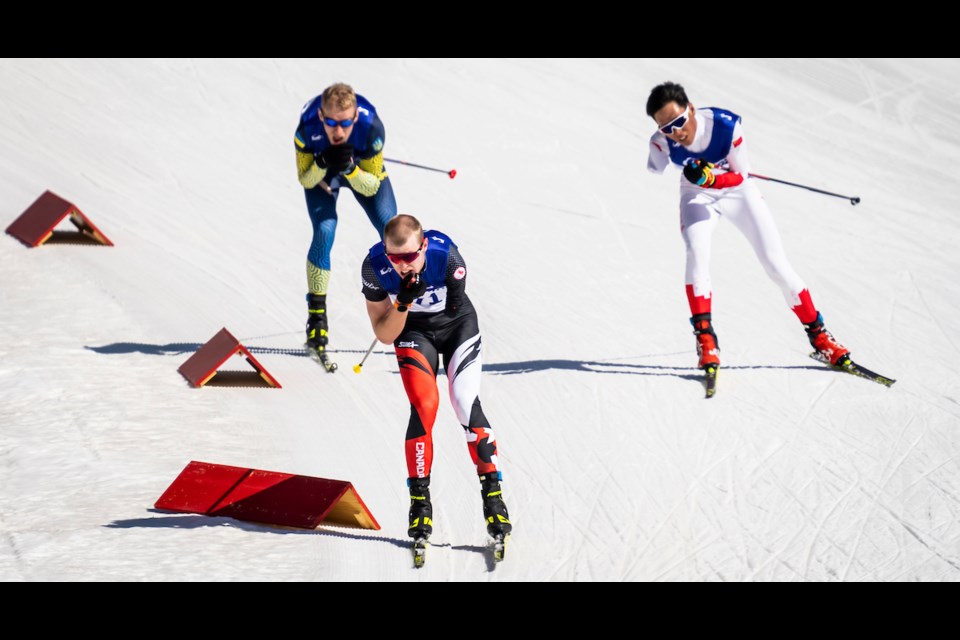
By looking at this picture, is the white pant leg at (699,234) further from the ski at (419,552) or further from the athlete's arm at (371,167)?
the ski at (419,552)

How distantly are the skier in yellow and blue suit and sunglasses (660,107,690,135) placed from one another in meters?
1.99

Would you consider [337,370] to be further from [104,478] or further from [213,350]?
[104,478]

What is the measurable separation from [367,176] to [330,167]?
12.2 inches

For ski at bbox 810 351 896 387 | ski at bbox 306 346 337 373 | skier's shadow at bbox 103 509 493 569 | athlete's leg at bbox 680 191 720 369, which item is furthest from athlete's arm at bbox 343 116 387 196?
ski at bbox 810 351 896 387

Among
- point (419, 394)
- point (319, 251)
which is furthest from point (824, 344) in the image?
point (319, 251)

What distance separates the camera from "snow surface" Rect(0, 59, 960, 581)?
21.6 feet

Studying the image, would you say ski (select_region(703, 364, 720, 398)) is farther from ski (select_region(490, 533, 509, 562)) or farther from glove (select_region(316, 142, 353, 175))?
glove (select_region(316, 142, 353, 175))

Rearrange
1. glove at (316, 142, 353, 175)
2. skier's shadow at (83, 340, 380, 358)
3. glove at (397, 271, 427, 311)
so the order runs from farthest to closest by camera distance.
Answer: skier's shadow at (83, 340, 380, 358) → glove at (316, 142, 353, 175) → glove at (397, 271, 427, 311)

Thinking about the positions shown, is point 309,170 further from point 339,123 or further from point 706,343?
point 706,343

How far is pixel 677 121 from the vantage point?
27.0 ft

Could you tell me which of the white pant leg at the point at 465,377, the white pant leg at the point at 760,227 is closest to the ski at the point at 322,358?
the white pant leg at the point at 465,377

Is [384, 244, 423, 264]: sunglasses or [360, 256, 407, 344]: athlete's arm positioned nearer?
[384, 244, 423, 264]: sunglasses

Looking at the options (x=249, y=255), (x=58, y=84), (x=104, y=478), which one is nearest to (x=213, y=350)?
(x=104, y=478)

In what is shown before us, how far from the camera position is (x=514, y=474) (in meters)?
7.43
